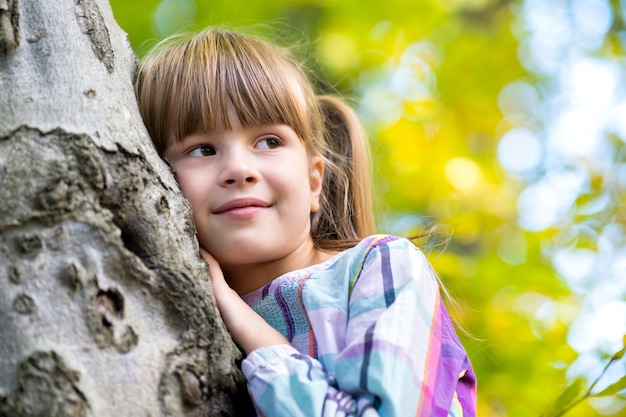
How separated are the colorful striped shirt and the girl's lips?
159 millimetres

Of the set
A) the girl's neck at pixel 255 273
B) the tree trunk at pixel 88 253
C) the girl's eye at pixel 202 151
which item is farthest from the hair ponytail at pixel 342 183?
the tree trunk at pixel 88 253

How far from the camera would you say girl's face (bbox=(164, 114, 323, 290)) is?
1.55 metres

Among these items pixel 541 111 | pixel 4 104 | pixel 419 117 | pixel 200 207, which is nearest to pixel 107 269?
pixel 4 104

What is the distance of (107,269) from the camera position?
110cm

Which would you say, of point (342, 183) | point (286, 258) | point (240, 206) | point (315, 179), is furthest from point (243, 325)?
point (342, 183)

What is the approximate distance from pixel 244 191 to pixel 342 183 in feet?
1.92

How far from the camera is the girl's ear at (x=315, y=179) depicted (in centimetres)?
194

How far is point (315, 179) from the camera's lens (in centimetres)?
196

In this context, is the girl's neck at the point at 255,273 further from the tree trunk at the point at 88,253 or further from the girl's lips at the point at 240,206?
the tree trunk at the point at 88,253

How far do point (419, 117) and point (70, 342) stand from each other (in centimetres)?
303

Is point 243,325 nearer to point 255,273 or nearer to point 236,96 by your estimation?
point 255,273

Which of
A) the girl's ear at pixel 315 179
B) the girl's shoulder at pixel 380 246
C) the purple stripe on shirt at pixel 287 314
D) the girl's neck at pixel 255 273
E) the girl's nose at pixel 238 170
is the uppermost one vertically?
the girl's nose at pixel 238 170

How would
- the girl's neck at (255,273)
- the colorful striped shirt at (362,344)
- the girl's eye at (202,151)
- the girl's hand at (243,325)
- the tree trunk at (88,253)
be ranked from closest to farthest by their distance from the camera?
the tree trunk at (88,253) < the colorful striped shirt at (362,344) < the girl's hand at (243,325) < the girl's eye at (202,151) < the girl's neck at (255,273)

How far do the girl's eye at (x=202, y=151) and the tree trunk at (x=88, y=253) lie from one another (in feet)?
0.85
